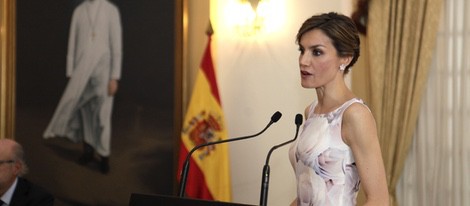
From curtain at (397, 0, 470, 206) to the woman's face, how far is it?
77.6 inches

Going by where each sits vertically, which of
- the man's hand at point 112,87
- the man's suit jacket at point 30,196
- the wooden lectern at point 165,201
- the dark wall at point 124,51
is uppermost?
the dark wall at point 124,51

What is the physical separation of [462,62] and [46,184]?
3.09 m

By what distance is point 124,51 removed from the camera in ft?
17.3

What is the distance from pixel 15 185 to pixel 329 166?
7.43ft

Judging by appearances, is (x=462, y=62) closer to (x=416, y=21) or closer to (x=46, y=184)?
(x=416, y=21)

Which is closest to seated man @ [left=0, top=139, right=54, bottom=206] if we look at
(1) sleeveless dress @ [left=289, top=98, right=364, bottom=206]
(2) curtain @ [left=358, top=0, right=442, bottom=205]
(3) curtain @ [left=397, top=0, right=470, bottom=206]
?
(1) sleeveless dress @ [left=289, top=98, right=364, bottom=206]

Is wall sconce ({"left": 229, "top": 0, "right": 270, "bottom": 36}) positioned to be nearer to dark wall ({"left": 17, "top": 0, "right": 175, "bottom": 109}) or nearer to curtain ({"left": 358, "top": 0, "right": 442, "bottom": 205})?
dark wall ({"left": 17, "top": 0, "right": 175, "bottom": 109})

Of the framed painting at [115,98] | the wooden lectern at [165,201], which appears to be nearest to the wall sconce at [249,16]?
the framed painting at [115,98]

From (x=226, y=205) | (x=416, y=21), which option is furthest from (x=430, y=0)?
(x=226, y=205)

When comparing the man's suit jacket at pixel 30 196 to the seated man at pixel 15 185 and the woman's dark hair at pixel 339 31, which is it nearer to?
the seated man at pixel 15 185

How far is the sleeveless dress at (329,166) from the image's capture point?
2527 mm

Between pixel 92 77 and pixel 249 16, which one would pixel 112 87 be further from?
pixel 249 16

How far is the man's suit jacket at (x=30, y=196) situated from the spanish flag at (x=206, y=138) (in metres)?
1.15

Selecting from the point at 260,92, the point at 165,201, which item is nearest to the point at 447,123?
the point at 260,92
